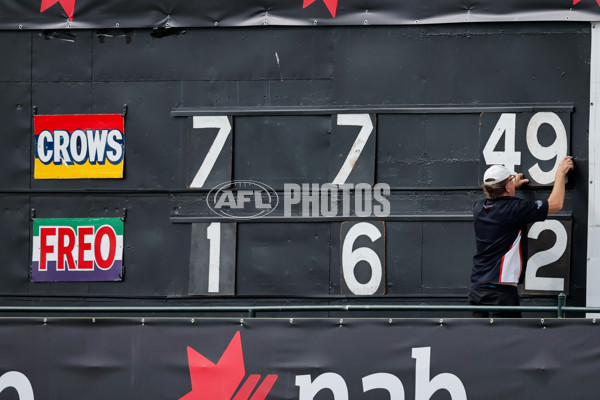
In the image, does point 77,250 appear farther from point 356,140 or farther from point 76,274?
point 356,140

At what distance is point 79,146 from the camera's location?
8164 millimetres

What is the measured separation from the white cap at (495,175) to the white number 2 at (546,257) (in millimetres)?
611

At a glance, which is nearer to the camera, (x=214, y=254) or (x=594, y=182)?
(x=594, y=182)

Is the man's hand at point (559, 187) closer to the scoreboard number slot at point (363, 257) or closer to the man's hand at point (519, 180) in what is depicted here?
the man's hand at point (519, 180)

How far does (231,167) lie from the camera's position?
7.99 m

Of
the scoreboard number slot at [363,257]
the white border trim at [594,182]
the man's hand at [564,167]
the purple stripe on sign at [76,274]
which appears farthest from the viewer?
the purple stripe on sign at [76,274]

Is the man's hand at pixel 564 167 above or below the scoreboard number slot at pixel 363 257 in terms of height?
Result: above

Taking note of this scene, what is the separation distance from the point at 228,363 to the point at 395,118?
2349 mm

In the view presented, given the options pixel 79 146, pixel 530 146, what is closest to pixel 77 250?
pixel 79 146

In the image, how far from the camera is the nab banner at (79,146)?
813cm

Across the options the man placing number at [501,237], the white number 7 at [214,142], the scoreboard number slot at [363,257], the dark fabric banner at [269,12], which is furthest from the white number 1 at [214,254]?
the man placing number at [501,237]

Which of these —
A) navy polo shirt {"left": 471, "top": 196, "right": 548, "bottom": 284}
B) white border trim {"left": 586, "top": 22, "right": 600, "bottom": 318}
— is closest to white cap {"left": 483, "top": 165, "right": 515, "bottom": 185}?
navy polo shirt {"left": 471, "top": 196, "right": 548, "bottom": 284}

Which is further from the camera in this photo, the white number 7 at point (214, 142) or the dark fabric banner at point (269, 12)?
the white number 7 at point (214, 142)

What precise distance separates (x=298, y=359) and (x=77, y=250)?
224 cm
